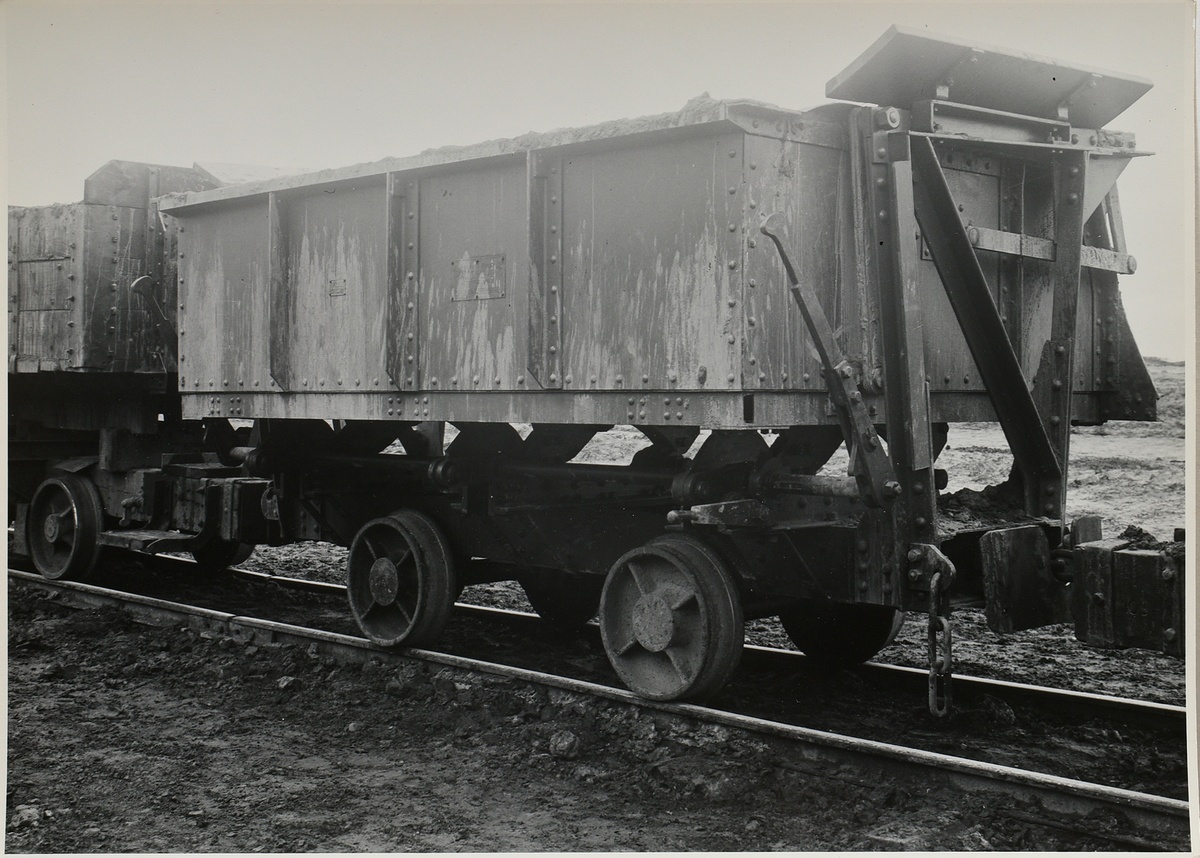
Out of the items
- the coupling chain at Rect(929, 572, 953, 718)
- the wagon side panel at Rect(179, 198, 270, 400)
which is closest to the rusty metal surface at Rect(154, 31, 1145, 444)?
the wagon side panel at Rect(179, 198, 270, 400)

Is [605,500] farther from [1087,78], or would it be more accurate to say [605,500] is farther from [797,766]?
[1087,78]

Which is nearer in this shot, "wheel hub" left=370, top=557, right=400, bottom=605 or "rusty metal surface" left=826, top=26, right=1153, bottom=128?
"rusty metal surface" left=826, top=26, right=1153, bottom=128

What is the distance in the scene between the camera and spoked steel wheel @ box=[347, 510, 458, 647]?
7.21m

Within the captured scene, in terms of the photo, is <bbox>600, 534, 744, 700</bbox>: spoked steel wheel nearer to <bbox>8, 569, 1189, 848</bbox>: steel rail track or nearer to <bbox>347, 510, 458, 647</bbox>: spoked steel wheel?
<bbox>8, 569, 1189, 848</bbox>: steel rail track

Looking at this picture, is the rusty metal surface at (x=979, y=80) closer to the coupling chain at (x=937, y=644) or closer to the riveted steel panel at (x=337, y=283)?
the coupling chain at (x=937, y=644)

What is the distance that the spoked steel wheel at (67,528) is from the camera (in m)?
9.79

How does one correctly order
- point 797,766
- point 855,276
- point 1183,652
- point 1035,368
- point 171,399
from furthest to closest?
point 171,399 → point 1035,368 → point 855,276 → point 797,766 → point 1183,652

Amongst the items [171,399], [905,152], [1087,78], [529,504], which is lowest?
[529,504]

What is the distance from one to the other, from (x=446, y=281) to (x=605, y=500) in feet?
4.69

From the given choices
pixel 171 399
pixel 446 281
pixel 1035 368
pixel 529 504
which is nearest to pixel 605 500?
pixel 529 504

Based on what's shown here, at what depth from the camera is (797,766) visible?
5195mm

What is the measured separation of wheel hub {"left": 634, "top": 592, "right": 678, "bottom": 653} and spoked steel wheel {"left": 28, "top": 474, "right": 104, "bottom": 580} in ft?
18.7

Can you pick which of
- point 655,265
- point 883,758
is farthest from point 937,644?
point 655,265

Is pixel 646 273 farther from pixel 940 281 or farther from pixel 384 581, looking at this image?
pixel 384 581
